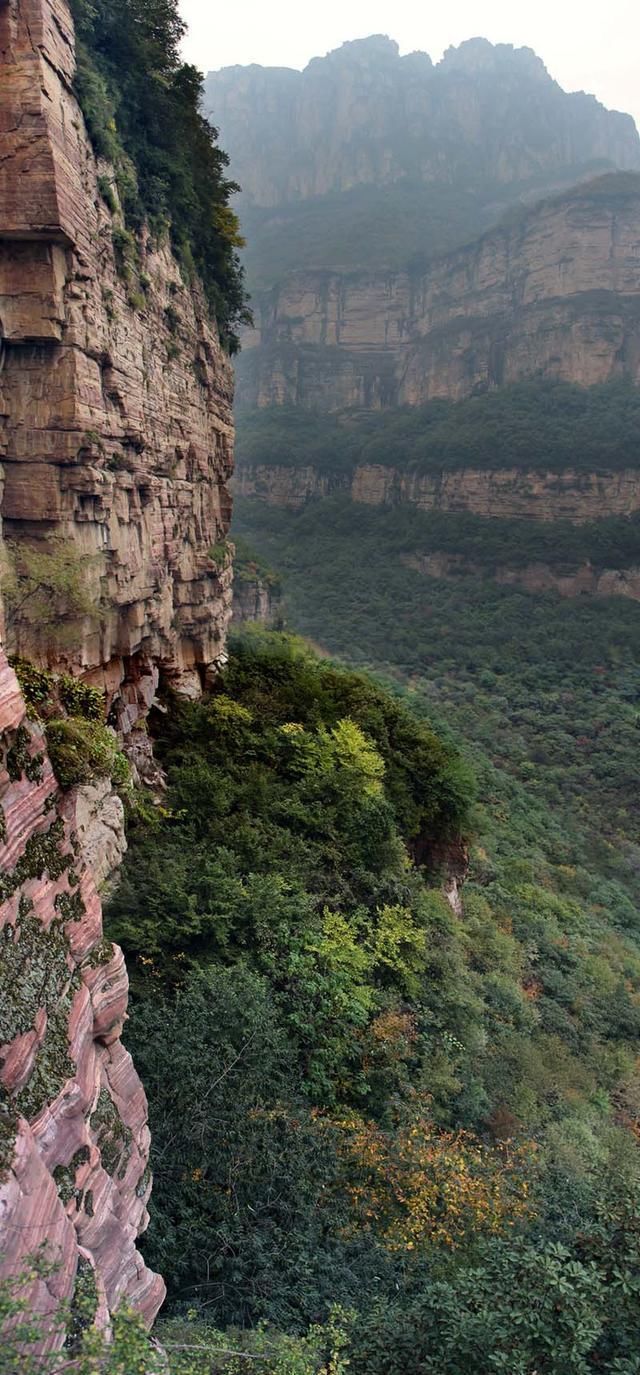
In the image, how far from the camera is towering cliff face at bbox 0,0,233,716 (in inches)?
343

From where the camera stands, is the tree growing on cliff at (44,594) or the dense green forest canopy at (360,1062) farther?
the tree growing on cliff at (44,594)

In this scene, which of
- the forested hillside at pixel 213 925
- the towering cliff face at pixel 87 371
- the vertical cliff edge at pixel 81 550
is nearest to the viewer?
the vertical cliff edge at pixel 81 550

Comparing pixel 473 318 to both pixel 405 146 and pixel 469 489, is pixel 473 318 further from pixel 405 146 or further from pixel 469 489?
pixel 405 146

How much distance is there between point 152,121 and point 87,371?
687 centimetres

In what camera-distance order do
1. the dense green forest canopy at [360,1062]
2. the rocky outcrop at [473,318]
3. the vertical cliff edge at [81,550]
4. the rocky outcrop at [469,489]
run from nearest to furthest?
the vertical cliff edge at [81,550] → the dense green forest canopy at [360,1062] → the rocky outcrop at [469,489] → the rocky outcrop at [473,318]

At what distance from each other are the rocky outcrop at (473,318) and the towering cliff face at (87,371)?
2917 inches

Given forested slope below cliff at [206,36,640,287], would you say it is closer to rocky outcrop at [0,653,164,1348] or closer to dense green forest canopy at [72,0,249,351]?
dense green forest canopy at [72,0,249,351]

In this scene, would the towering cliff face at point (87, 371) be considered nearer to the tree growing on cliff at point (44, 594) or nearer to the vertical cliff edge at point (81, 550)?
the vertical cliff edge at point (81, 550)

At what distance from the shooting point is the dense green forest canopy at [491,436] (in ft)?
213

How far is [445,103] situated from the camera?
163250mm

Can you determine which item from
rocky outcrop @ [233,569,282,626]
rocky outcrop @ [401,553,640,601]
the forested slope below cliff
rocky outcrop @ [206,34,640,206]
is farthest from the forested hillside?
rocky outcrop @ [206,34,640,206]

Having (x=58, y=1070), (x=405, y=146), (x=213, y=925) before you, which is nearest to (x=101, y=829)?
(x=213, y=925)

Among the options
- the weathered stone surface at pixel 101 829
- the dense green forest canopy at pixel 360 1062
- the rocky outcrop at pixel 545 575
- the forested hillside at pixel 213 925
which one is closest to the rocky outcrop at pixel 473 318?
the rocky outcrop at pixel 545 575

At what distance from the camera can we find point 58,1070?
464 cm
